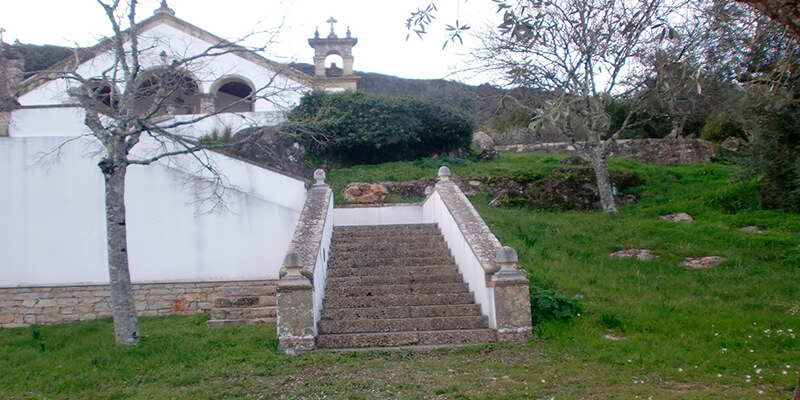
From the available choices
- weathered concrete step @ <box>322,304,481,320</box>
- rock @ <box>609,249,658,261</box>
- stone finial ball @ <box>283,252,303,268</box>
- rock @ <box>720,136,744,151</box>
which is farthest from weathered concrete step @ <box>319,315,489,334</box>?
rock @ <box>720,136,744,151</box>

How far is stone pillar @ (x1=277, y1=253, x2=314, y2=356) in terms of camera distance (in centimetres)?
670

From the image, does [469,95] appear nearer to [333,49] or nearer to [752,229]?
[333,49]

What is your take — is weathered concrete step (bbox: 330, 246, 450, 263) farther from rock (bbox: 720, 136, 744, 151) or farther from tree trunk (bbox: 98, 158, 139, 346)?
rock (bbox: 720, 136, 744, 151)

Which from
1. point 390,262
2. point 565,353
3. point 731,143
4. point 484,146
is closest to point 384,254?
point 390,262

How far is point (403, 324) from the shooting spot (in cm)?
734

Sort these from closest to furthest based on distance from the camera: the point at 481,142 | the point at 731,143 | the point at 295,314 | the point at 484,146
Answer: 1. the point at 295,314
2. the point at 484,146
3. the point at 731,143
4. the point at 481,142

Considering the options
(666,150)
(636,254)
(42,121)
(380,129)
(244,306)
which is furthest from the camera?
(666,150)

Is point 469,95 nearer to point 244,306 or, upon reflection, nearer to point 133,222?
point 133,222

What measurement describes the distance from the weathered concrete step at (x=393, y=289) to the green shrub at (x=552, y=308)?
1.12 metres

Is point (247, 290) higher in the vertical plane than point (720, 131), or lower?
lower

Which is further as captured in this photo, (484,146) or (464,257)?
(484,146)

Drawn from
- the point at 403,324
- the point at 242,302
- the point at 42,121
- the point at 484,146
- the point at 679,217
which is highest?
the point at 42,121

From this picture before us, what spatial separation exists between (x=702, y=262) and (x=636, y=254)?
1032 millimetres

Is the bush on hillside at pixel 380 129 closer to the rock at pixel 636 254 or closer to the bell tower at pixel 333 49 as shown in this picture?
the bell tower at pixel 333 49
